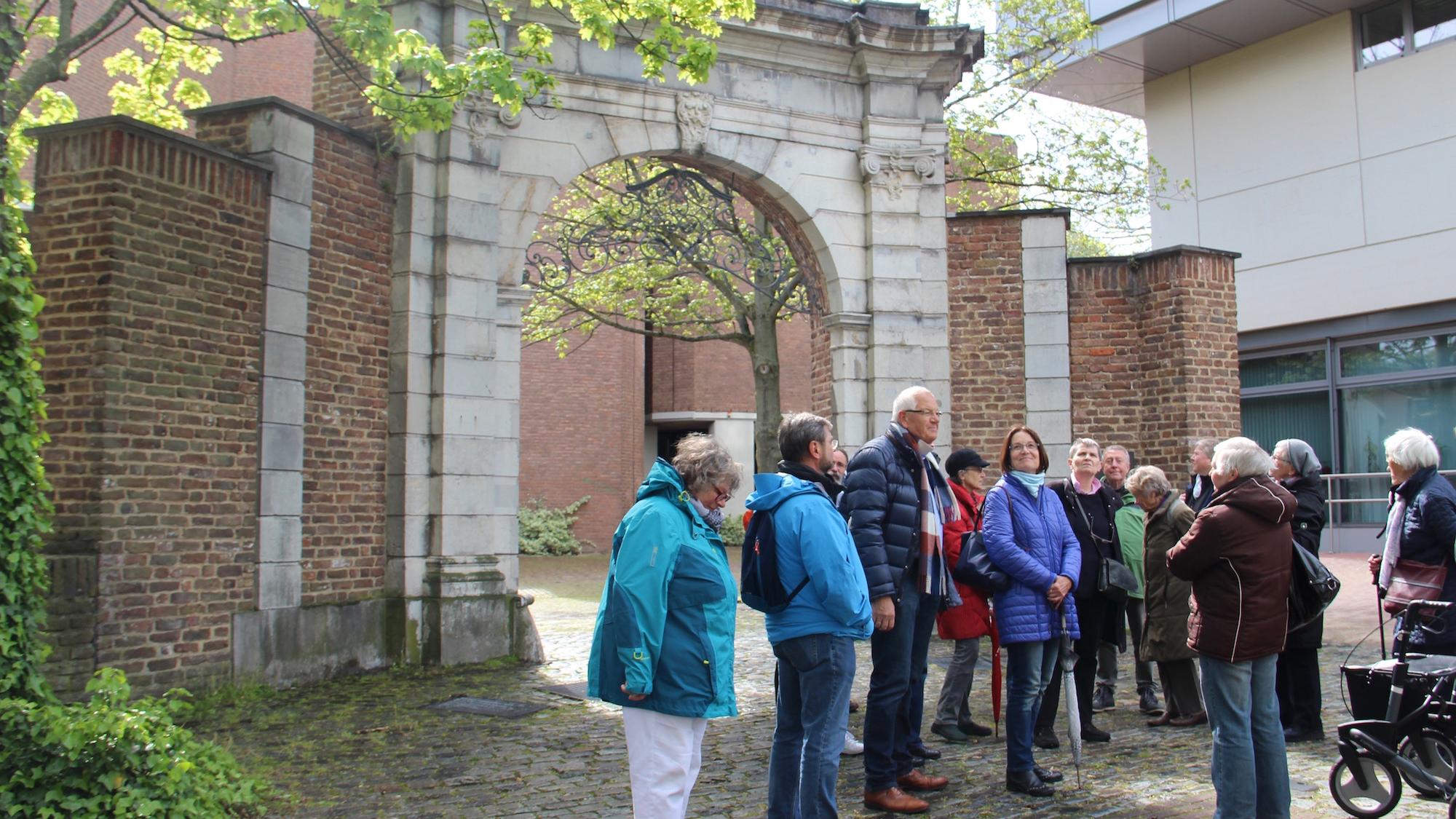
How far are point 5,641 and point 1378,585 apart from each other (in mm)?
6541

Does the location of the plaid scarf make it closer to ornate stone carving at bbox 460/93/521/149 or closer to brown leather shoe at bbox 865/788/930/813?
brown leather shoe at bbox 865/788/930/813

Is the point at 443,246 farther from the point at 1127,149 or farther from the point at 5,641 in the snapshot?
the point at 1127,149

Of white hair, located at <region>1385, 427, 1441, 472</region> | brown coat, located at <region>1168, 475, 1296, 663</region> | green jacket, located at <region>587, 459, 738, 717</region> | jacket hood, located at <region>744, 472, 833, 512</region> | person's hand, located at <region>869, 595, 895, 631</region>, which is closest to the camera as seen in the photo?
green jacket, located at <region>587, 459, 738, 717</region>

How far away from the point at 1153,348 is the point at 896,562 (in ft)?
25.3

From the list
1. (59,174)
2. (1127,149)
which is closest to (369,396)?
(59,174)

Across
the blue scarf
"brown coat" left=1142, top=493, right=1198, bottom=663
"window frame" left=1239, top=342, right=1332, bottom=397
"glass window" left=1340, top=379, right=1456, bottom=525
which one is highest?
"window frame" left=1239, top=342, right=1332, bottom=397

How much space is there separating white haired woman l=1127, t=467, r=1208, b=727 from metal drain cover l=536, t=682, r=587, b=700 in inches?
147

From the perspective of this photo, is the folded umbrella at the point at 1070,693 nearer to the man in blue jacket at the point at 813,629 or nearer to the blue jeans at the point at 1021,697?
the blue jeans at the point at 1021,697

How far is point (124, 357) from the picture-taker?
727 centimetres

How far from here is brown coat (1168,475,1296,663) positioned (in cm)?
462

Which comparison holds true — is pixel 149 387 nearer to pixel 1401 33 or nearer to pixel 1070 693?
pixel 1070 693

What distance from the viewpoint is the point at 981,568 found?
217 inches

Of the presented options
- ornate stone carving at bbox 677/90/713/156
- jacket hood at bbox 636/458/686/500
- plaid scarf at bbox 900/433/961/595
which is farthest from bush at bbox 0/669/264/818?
ornate stone carving at bbox 677/90/713/156

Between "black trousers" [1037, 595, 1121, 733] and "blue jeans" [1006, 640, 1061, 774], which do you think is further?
"black trousers" [1037, 595, 1121, 733]
